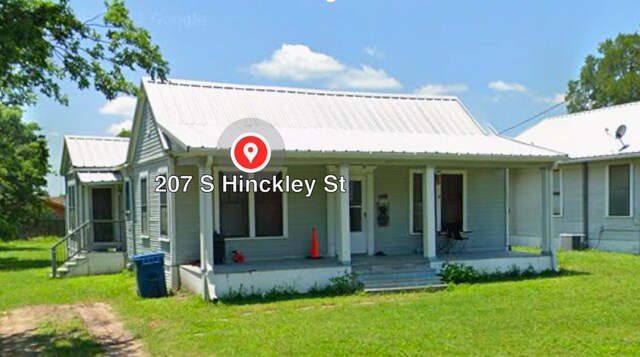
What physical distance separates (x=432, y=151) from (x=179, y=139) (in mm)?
5302

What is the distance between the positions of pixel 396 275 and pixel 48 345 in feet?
22.3

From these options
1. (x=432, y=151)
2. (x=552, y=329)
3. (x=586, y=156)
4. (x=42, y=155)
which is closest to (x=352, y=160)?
(x=432, y=151)

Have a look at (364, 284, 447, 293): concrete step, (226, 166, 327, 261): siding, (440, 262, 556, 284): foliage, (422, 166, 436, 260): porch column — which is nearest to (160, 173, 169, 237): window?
(226, 166, 327, 261): siding

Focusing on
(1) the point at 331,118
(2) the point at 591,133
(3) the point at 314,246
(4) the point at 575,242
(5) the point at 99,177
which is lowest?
(4) the point at 575,242

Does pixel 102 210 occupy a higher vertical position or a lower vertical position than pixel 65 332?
higher

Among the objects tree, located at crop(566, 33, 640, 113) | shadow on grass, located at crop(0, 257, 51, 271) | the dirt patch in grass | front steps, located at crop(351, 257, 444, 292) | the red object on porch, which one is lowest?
shadow on grass, located at crop(0, 257, 51, 271)

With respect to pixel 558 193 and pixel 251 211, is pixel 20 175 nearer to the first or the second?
pixel 251 211

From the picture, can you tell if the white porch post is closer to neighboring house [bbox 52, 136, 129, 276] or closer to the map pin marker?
the map pin marker

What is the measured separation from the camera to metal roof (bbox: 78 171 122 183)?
17938 millimetres

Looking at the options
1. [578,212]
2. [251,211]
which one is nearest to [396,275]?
[251,211]

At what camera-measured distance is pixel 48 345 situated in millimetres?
8242

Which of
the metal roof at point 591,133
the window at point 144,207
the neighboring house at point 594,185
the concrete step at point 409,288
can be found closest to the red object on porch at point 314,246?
the concrete step at point 409,288

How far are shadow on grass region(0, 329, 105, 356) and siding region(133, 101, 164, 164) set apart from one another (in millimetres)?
5419

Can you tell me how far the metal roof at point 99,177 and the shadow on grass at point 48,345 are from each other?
9.26 m
